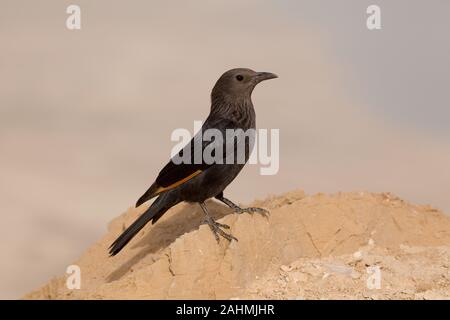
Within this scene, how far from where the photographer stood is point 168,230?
459 inches

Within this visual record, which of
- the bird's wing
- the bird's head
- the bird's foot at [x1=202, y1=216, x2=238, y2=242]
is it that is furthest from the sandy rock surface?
the bird's head

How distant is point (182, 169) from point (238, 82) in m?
1.57

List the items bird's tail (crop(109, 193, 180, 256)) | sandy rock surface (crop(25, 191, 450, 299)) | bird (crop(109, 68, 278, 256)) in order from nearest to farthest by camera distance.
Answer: sandy rock surface (crop(25, 191, 450, 299))
bird (crop(109, 68, 278, 256))
bird's tail (crop(109, 193, 180, 256))

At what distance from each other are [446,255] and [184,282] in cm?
343

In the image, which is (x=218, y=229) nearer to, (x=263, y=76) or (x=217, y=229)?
(x=217, y=229)

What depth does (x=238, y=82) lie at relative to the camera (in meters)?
10.7

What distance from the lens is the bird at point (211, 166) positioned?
10.1 m

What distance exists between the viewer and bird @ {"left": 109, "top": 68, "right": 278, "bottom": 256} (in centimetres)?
1005

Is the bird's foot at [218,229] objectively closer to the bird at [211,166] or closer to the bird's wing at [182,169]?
the bird at [211,166]

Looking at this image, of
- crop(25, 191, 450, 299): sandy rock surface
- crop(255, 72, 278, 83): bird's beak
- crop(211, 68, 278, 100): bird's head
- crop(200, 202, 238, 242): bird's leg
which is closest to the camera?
crop(25, 191, 450, 299): sandy rock surface

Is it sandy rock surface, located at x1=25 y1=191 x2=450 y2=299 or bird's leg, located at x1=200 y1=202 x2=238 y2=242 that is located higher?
bird's leg, located at x1=200 y1=202 x2=238 y2=242

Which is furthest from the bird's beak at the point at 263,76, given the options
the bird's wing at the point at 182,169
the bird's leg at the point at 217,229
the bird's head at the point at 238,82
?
the bird's leg at the point at 217,229

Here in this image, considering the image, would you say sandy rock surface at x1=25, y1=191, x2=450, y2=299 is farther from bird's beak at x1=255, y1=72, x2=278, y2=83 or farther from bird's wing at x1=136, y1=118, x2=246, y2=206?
bird's beak at x1=255, y1=72, x2=278, y2=83
